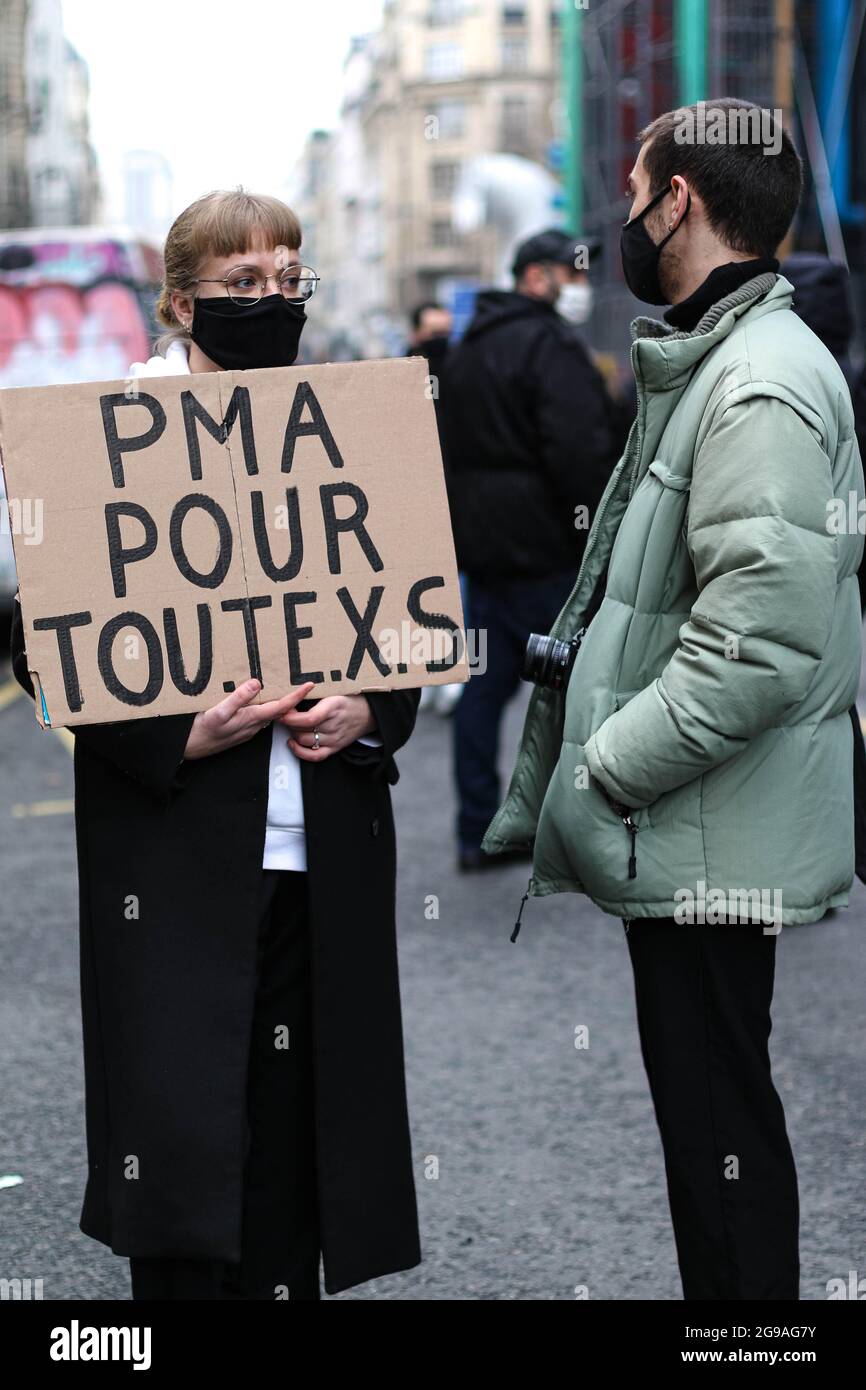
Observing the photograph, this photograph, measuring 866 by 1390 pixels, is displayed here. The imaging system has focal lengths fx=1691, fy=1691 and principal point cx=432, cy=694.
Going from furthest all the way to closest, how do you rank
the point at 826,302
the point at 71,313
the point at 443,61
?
the point at 443,61, the point at 71,313, the point at 826,302

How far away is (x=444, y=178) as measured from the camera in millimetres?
93812

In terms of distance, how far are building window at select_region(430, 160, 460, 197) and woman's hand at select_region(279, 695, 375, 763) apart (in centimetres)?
9378

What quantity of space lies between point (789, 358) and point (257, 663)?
3.05 feet

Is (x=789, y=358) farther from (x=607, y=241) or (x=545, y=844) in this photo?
(x=607, y=241)

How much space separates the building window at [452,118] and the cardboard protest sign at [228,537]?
93.8 m

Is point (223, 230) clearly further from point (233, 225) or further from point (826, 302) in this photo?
point (826, 302)

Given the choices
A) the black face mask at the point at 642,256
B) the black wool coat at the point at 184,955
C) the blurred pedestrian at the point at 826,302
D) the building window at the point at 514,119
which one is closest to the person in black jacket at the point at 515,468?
the blurred pedestrian at the point at 826,302

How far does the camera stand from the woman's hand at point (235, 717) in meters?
2.55

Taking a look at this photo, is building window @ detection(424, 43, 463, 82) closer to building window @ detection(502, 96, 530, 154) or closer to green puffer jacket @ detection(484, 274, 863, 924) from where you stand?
building window @ detection(502, 96, 530, 154)

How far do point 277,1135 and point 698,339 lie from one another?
1.45m

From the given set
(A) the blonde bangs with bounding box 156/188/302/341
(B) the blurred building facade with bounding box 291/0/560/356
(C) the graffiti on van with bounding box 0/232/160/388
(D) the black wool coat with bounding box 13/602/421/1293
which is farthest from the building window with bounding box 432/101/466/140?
(D) the black wool coat with bounding box 13/602/421/1293

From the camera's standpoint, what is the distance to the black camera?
286 centimetres

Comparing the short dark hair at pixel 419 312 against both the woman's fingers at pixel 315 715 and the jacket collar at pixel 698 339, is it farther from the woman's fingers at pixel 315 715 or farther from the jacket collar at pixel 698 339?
the woman's fingers at pixel 315 715

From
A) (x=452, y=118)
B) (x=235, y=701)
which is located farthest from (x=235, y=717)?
(x=452, y=118)
